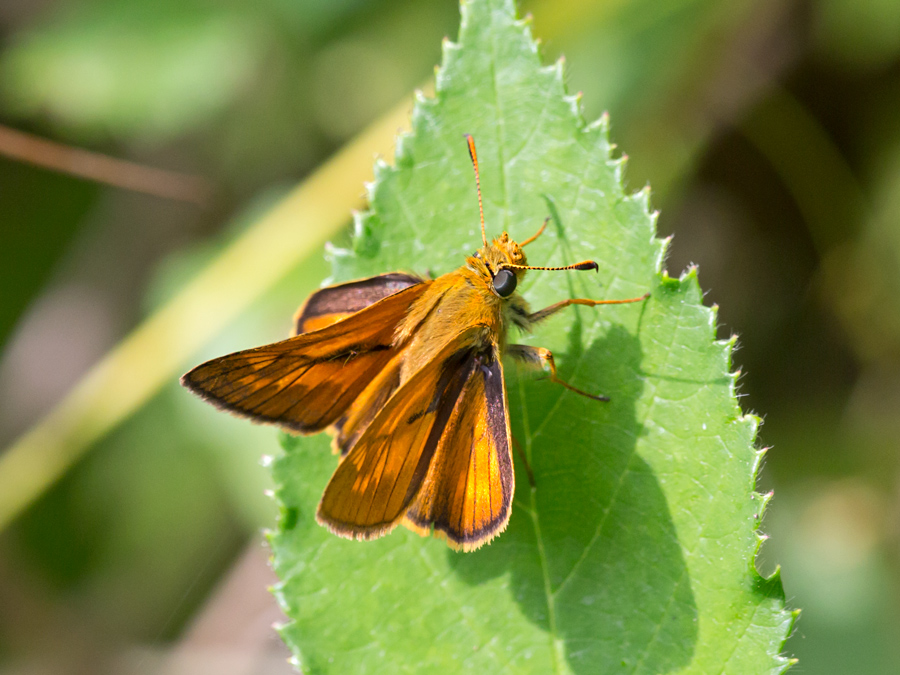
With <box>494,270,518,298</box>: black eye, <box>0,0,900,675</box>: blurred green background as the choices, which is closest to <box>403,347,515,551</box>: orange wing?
<box>494,270,518,298</box>: black eye

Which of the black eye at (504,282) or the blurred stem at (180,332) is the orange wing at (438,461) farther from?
the blurred stem at (180,332)

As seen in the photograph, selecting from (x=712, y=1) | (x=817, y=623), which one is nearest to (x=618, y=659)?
(x=817, y=623)

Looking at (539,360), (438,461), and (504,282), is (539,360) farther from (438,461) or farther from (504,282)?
(438,461)

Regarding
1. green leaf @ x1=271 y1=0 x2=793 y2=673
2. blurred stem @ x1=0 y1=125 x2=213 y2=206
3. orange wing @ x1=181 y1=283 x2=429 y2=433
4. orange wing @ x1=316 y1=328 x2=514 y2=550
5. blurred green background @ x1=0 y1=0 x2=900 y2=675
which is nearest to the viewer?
green leaf @ x1=271 y1=0 x2=793 y2=673

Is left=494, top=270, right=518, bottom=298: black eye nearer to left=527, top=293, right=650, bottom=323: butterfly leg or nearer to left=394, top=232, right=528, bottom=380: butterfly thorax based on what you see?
left=394, top=232, right=528, bottom=380: butterfly thorax

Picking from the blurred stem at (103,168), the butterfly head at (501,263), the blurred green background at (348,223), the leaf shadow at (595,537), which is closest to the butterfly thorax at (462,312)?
the butterfly head at (501,263)

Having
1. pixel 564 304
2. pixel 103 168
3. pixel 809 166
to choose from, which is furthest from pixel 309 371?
pixel 103 168
